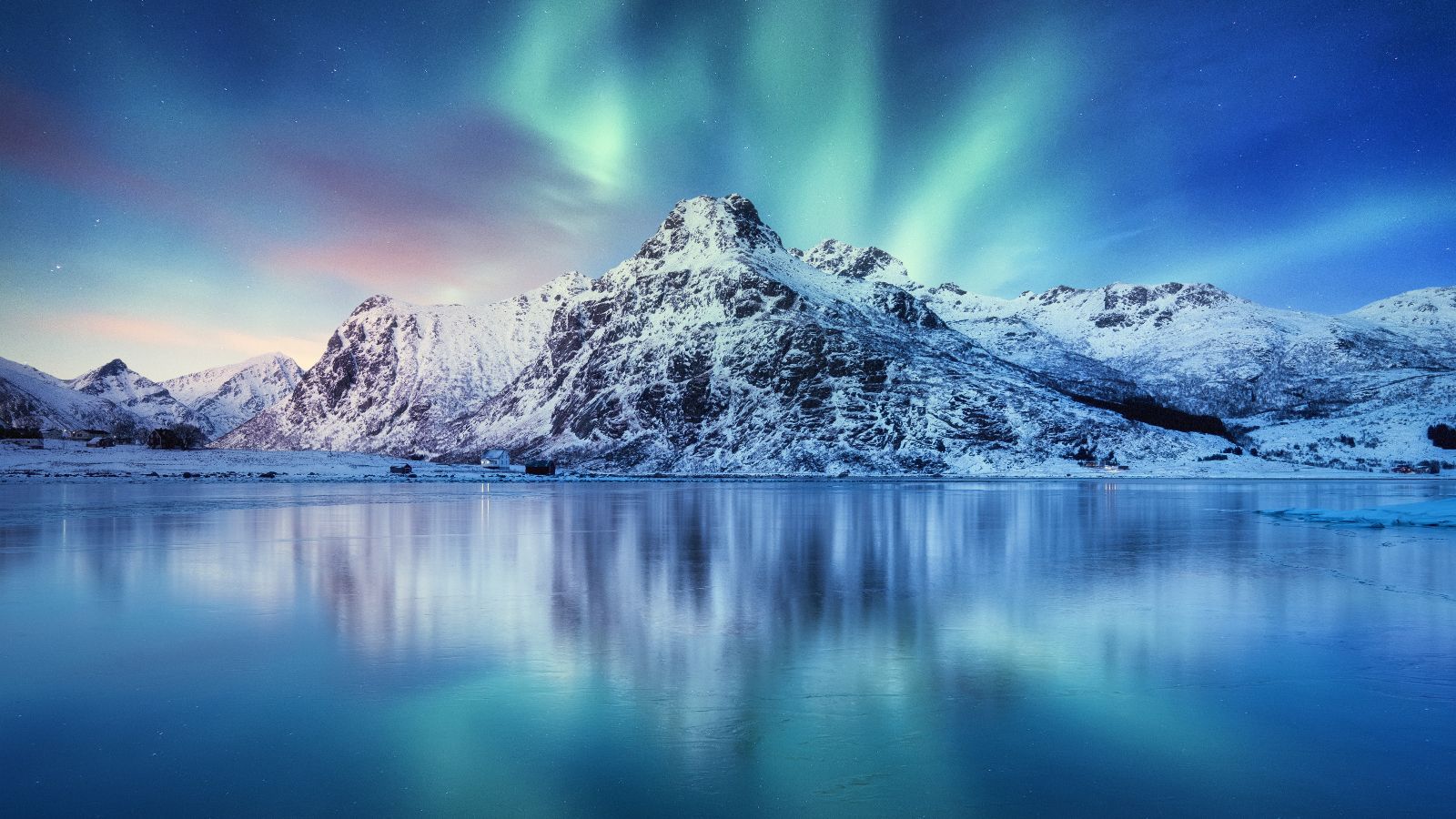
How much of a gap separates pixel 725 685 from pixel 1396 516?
4832 centimetres

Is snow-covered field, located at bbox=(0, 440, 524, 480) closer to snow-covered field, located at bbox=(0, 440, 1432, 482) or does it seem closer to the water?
snow-covered field, located at bbox=(0, 440, 1432, 482)

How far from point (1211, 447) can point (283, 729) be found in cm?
22107

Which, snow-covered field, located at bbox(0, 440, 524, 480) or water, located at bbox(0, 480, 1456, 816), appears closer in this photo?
water, located at bbox(0, 480, 1456, 816)

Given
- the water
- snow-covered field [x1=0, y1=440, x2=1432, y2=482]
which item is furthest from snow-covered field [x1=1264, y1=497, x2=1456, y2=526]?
snow-covered field [x1=0, y1=440, x2=1432, y2=482]

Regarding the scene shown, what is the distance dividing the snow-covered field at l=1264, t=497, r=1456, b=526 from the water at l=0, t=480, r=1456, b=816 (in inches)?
683

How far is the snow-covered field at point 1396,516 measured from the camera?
43.1m

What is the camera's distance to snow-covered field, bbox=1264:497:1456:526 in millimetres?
43062

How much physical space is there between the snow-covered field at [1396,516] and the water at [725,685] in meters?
17.3

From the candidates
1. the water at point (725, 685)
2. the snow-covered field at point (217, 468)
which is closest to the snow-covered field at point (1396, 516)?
the water at point (725, 685)

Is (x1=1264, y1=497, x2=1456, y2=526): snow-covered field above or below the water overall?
below

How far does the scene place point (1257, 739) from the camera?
10.3 meters

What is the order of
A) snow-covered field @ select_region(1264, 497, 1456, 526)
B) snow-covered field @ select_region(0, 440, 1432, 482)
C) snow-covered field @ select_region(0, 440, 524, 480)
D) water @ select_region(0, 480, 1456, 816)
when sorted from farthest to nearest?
1. snow-covered field @ select_region(0, 440, 1432, 482)
2. snow-covered field @ select_region(0, 440, 524, 480)
3. snow-covered field @ select_region(1264, 497, 1456, 526)
4. water @ select_region(0, 480, 1456, 816)

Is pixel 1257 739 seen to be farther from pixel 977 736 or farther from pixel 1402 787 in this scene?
pixel 977 736

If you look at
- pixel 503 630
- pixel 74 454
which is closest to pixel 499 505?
pixel 503 630
